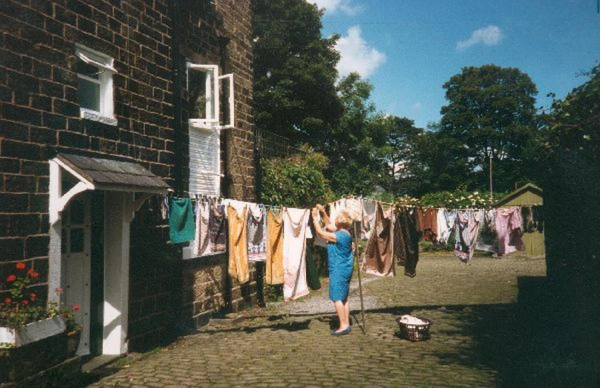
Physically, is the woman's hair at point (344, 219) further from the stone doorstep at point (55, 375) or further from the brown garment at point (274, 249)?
the stone doorstep at point (55, 375)

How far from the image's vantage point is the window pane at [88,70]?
24.4 ft

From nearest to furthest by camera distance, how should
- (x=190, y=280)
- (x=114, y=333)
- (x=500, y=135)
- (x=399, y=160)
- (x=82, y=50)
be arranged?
(x=82, y=50) < (x=114, y=333) < (x=190, y=280) < (x=500, y=135) < (x=399, y=160)

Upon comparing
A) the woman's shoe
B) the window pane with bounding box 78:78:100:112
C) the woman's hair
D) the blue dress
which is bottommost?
the woman's shoe

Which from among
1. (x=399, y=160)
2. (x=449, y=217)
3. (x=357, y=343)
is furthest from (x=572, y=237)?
(x=399, y=160)

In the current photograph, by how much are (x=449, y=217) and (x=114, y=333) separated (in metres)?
9.07

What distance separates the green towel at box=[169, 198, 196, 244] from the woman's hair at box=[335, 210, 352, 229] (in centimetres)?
264

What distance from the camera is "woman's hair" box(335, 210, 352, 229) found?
8.73 meters

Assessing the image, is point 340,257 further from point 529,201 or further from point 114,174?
point 529,201

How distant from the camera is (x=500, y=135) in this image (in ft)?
173

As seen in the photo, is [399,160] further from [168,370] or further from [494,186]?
[168,370]

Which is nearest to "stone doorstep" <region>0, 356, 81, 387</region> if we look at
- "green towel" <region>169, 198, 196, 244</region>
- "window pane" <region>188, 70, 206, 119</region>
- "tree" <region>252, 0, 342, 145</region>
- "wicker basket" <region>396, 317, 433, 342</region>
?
"green towel" <region>169, 198, 196, 244</region>

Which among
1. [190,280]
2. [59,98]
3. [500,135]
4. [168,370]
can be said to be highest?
[500,135]

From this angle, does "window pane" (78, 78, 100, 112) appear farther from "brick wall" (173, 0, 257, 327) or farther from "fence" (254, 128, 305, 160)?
"fence" (254, 128, 305, 160)

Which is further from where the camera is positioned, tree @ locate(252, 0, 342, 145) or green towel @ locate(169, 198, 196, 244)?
→ tree @ locate(252, 0, 342, 145)
